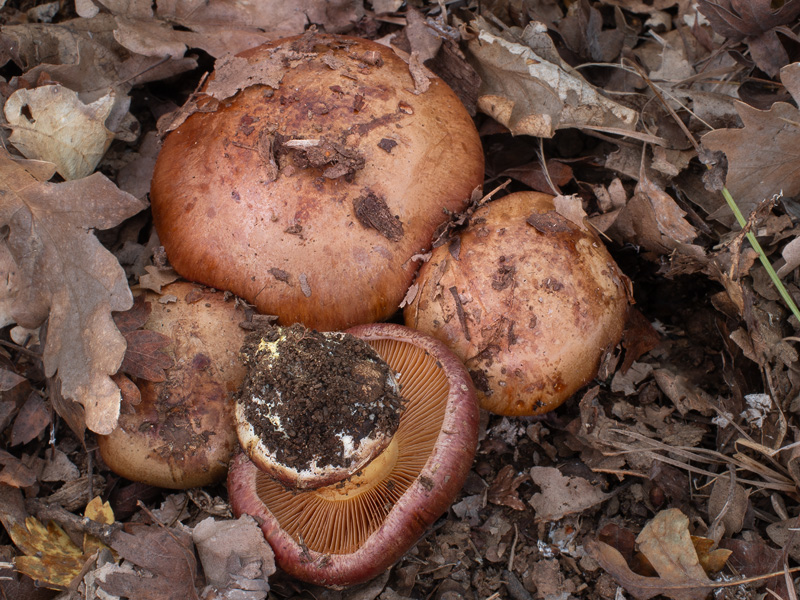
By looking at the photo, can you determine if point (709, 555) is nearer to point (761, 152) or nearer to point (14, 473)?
point (761, 152)

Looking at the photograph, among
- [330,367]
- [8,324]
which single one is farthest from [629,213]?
[8,324]

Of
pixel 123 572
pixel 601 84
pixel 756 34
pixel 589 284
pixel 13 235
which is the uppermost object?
pixel 756 34

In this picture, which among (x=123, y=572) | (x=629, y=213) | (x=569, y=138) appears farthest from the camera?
(x=569, y=138)

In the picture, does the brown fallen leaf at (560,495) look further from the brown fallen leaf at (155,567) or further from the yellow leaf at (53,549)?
the yellow leaf at (53,549)

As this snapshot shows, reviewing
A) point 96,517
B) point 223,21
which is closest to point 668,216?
point 223,21

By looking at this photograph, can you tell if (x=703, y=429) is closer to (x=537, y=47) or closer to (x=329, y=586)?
(x=329, y=586)

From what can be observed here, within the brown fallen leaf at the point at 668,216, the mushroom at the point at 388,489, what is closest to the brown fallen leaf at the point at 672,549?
the mushroom at the point at 388,489

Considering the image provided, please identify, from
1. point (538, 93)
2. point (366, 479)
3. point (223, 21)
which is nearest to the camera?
point (366, 479)
